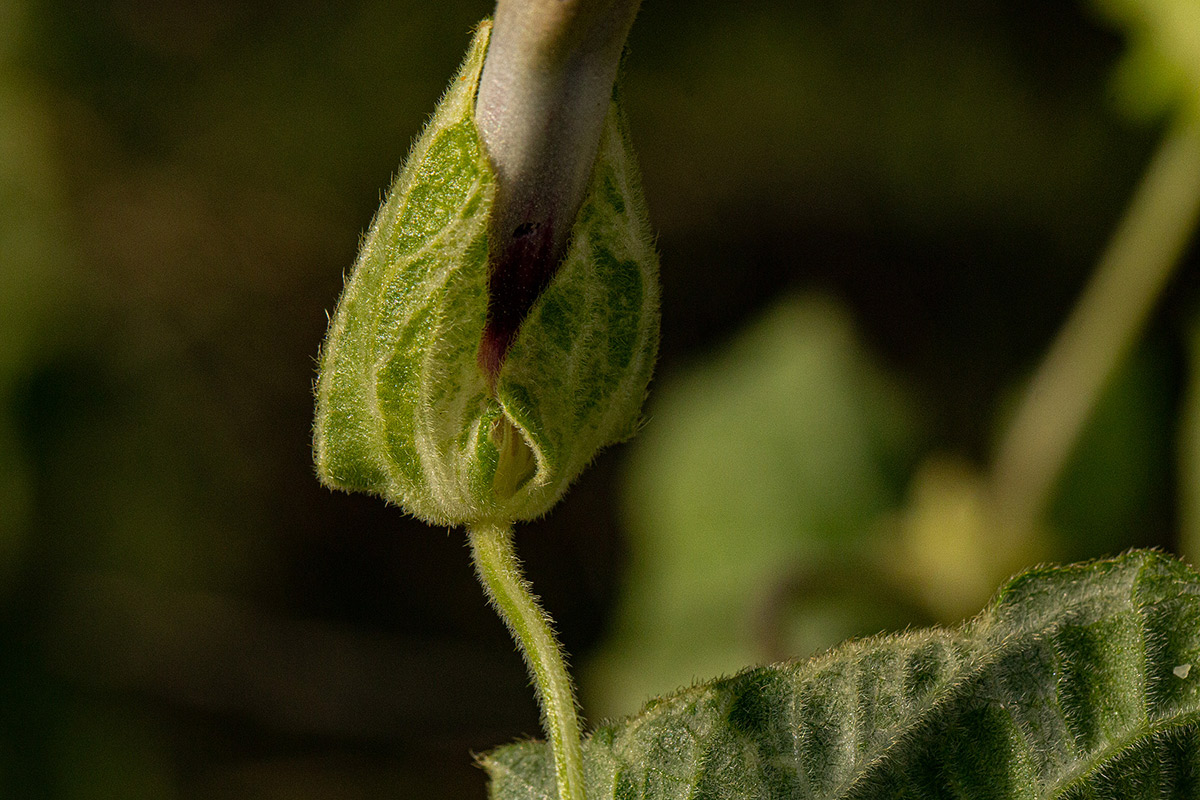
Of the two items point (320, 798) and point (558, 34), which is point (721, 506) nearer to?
point (320, 798)

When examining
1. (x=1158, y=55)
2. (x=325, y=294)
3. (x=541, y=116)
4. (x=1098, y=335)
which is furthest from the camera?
(x=325, y=294)

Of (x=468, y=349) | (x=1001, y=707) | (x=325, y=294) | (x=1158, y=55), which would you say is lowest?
(x=1001, y=707)

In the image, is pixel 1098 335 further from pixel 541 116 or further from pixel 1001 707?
pixel 541 116

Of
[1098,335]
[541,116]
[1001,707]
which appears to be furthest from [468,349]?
[1098,335]

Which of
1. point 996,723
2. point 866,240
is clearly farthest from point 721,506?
point 996,723

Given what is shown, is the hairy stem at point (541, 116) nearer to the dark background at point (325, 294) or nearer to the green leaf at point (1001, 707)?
the green leaf at point (1001, 707)

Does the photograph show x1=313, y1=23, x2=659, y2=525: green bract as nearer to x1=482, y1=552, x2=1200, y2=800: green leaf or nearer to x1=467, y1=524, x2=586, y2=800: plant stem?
x1=467, y1=524, x2=586, y2=800: plant stem

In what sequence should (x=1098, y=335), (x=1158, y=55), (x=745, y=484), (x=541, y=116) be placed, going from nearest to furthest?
(x=541, y=116)
(x=1158, y=55)
(x=1098, y=335)
(x=745, y=484)
